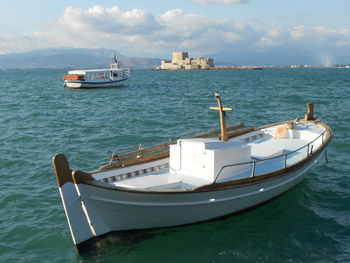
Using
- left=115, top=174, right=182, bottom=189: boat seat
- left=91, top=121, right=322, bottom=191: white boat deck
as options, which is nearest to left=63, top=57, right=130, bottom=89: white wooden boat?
left=91, top=121, right=322, bottom=191: white boat deck

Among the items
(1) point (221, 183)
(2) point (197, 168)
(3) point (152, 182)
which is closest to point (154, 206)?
(3) point (152, 182)

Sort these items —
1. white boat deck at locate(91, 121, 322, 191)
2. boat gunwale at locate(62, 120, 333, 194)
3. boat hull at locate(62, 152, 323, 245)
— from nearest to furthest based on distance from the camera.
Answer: boat gunwale at locate(62, 120, 333, 194) < boat hull at locate(62, 152, 323, 245) < white boat deck at locate(91, 121, 322, 191)

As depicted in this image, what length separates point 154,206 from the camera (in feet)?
33.3

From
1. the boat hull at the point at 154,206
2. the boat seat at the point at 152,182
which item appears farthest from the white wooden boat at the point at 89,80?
the boat hull at the point at 154,206

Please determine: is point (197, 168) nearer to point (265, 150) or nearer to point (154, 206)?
point (154, 206)

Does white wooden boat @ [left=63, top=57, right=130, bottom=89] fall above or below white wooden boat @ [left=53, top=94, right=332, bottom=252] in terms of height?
above

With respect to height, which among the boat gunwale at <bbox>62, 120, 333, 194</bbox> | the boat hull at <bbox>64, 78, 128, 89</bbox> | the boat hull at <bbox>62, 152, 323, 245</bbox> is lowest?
the boat hull at <bbox>62, 152, 323, 245</bbox>

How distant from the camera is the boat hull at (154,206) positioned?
965 cm

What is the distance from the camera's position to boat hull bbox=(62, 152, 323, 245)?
31.7 feet

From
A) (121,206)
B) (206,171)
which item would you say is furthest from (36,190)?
(206,171)

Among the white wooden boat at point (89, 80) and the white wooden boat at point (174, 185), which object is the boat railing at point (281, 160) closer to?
the white wooden boat at point (174, 185)

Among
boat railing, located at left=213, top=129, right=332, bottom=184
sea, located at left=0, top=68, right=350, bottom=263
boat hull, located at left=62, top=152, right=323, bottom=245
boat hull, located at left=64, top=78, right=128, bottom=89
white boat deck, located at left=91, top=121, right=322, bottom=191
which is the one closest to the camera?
boat hull, located at left=62, top=152, right=323, bottom=245

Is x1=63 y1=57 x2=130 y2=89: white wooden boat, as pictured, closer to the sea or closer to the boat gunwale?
the sea

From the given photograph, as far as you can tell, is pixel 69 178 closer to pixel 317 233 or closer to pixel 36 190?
pixel 36 190
